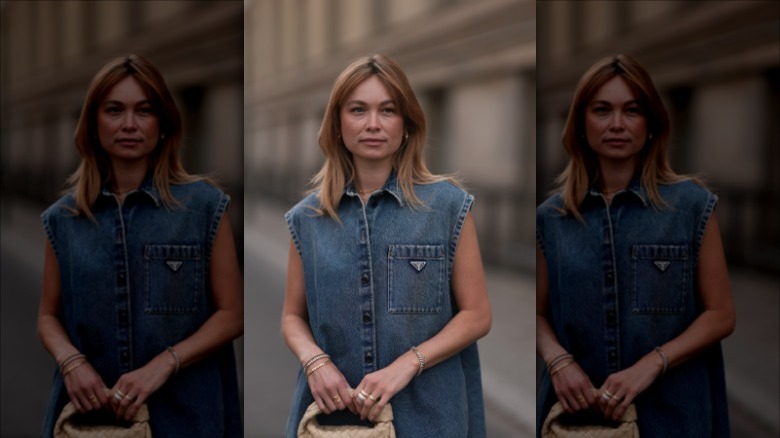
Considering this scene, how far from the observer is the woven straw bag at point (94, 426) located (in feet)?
16.0

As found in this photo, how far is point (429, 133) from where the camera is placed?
492cm

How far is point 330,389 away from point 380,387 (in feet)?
0.71

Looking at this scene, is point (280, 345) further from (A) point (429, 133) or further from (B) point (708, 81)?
(B) point (708, 81)

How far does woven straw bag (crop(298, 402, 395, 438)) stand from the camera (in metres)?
4.60

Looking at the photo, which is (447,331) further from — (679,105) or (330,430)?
(679,105)

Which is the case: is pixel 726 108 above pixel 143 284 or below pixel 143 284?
above

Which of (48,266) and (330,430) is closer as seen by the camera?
(330,430)

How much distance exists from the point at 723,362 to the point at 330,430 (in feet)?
6.03

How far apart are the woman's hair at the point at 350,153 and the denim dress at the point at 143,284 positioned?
55 cm

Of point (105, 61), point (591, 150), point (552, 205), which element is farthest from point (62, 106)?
point (591, 150)

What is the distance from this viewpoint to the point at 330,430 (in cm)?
463

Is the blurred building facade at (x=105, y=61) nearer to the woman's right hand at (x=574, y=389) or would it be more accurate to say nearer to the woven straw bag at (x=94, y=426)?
the woven straw bag at (x=94, y=426)

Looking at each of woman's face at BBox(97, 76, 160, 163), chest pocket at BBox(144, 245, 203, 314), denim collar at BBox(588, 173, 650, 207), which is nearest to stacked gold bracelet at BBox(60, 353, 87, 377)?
chest pocket at BBox(144, 245, 203, 314)

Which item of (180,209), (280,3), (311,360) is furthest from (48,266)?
(280,3)
